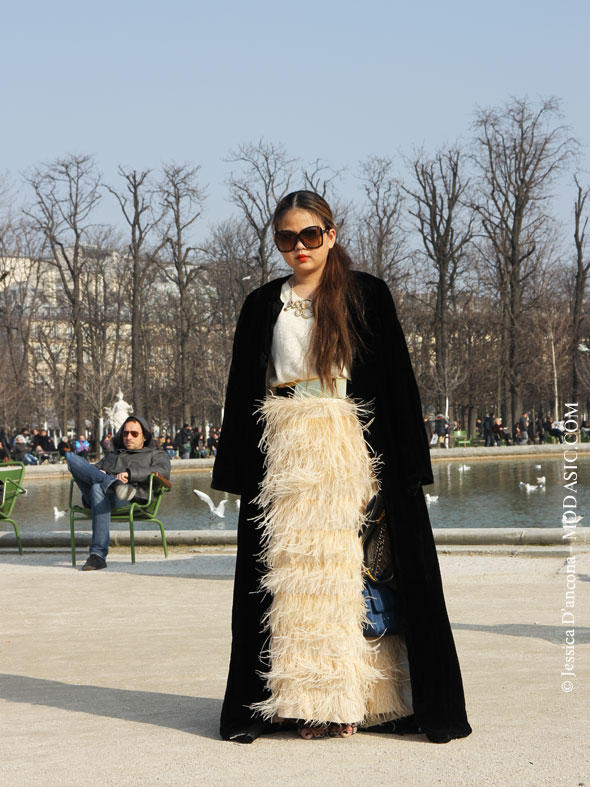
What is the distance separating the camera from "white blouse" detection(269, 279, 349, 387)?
4.09m

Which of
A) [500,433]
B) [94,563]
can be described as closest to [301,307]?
[94,563]

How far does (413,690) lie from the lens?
3.92m

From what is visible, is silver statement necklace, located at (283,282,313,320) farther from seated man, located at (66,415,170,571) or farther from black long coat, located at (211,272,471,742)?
seated man, located at (66,415,170,571)

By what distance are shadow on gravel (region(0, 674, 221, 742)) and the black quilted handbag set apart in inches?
28.5

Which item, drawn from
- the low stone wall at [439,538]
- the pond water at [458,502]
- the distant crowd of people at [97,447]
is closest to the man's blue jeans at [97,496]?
the low stone wall at [439,538]

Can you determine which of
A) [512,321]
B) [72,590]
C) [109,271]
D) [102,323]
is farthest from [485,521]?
[109,271]

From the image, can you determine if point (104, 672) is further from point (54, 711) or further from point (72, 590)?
point (72, 590)

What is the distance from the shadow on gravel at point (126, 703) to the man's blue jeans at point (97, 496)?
4748 millimetres

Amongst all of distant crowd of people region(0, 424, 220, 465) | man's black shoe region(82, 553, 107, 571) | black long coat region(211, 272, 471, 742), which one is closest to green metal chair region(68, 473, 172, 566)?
man's black shoe region(82, 553, 107, 571)

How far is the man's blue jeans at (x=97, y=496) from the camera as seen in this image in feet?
33.3

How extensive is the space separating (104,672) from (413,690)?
2126mm

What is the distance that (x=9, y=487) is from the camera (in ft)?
38.4

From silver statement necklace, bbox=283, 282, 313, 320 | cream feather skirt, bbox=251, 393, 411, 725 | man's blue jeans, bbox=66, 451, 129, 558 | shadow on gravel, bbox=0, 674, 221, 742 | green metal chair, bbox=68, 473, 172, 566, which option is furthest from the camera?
green metal chair, bbox=68, 473, 172, 566

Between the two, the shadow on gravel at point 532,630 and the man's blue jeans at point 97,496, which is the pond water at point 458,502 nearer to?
the man's blue jeans at point 97,496
